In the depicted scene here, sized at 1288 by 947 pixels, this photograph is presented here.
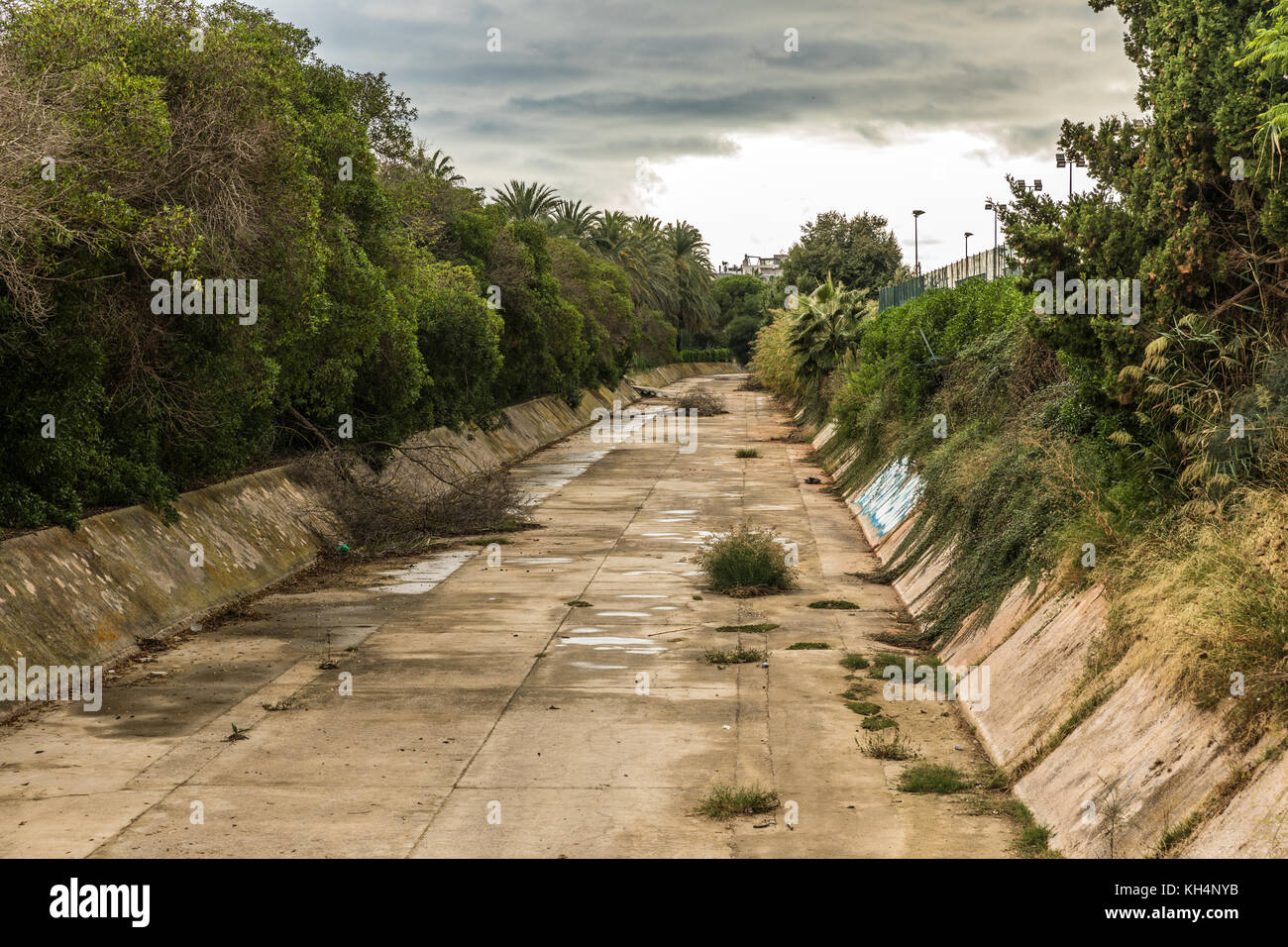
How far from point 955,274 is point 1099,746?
82.4 feet

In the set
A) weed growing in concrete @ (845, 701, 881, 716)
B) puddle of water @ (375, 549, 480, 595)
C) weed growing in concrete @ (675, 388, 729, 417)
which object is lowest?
weed growing in concrete @ (845, 701, 881, 716)

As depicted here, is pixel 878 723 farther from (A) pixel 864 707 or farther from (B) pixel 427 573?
(B) pixel 427 573

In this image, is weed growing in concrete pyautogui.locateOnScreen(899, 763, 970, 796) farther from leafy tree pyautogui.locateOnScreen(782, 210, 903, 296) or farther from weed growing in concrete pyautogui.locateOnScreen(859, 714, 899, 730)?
leafy tree pyautogui.locateOnScreen(782, 210, 903, 296)

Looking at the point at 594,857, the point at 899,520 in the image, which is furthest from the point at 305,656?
the point at 899,520

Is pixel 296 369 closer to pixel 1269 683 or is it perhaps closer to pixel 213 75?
pixel 213 75

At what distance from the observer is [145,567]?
544 inches

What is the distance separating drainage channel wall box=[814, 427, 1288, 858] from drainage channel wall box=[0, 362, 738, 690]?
8.31m

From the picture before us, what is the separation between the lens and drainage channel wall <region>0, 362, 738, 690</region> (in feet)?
37.6

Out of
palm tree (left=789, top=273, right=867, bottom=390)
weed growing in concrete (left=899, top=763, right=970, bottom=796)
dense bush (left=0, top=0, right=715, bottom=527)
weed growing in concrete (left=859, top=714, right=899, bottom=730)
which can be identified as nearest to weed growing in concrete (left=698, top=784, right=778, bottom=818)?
weed growing in concrete (left=899, top=763, right=970, bottom=796)

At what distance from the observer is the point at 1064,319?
10266mm

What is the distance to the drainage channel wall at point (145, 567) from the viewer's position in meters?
11.5

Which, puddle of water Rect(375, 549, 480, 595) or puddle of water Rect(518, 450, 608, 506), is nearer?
puddle of water Rect(375, 549, 480, 595)

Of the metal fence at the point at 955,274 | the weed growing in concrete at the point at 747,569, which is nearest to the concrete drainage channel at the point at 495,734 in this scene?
the weed growing in concrete at the point at 747,569

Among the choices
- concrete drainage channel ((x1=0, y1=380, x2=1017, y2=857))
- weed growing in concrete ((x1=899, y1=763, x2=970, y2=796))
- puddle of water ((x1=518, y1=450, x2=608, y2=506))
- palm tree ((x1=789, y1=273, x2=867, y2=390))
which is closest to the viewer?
concrete drainage channel ((x1=0, y1=380, x2=1017, y2=857))
